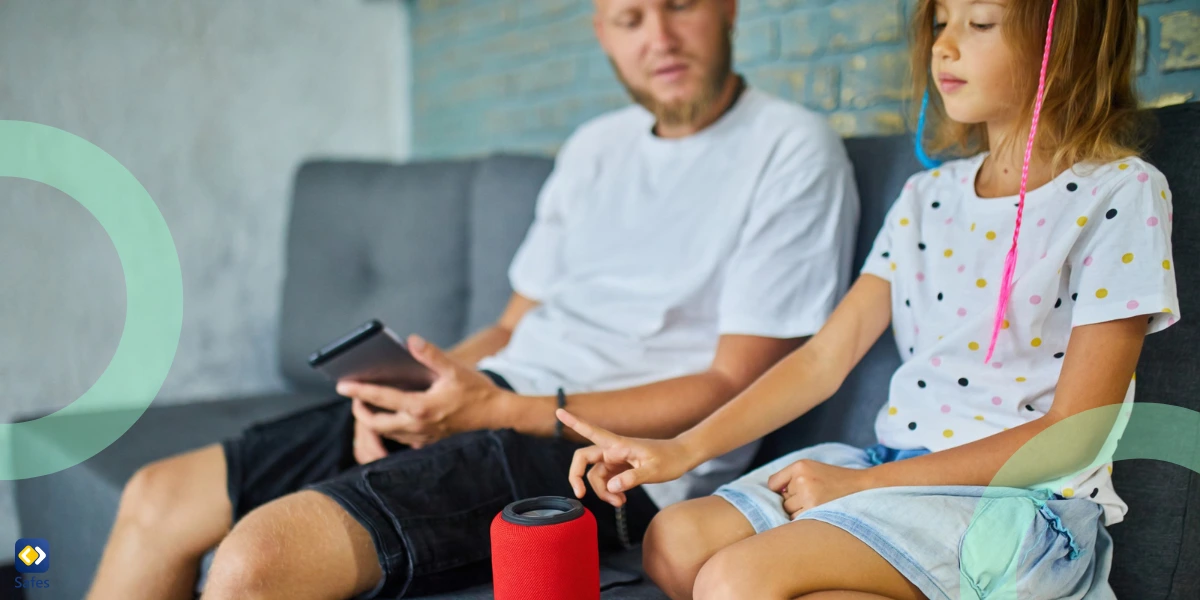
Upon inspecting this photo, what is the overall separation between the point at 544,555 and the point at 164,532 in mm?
593

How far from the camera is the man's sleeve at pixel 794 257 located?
1.24m

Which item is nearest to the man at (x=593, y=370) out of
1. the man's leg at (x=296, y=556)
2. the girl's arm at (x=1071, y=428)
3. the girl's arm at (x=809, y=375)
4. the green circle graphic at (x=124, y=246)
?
the man's leg at (x=296, y=556)

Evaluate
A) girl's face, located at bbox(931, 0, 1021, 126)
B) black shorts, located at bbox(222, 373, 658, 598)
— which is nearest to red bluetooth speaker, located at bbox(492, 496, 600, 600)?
black shorts, located at bbox(222, 373, 658, 598)

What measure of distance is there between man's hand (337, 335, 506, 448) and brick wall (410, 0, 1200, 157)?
0.81 meters

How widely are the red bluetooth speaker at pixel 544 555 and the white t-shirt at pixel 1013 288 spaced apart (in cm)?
42

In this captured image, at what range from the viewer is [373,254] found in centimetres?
213

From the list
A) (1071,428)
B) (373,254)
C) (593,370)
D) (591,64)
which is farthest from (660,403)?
(591,64)

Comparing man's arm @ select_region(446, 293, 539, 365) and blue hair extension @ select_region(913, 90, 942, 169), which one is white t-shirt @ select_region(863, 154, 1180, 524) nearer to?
blue hair extension @ select_region(913, 90, 942, 169)

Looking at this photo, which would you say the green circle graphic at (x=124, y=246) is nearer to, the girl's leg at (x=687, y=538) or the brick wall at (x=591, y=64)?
the brick wall at (x=591, y=64)

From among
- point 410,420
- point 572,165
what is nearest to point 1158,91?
point 572,165

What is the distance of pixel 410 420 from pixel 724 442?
0.41 meters

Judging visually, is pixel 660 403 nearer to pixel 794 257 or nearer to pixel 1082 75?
pixel 794 257

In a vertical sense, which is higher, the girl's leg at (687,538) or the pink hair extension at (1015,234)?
the pink hair extension at (1015,234)

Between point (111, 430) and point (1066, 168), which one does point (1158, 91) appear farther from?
point (111, 430)
